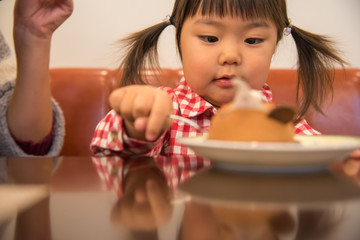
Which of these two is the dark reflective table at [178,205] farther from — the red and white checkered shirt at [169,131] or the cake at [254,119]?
the red and white checkered shirt at [169,131]

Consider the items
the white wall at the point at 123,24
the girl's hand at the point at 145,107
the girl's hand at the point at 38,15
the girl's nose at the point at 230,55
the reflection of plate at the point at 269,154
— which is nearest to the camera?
the reflection of plate at the point at 269,154

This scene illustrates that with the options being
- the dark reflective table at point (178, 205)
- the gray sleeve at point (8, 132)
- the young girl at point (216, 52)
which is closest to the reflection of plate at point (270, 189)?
the dark reflective table at point (178, 205)

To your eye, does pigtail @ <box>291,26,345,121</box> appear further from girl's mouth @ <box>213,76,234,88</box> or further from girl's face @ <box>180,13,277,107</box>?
girl's mouth @ <box>213,76,234,88</box>

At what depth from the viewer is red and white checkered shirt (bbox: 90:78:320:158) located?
729 mm

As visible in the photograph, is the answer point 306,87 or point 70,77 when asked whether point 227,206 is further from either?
point 70,77

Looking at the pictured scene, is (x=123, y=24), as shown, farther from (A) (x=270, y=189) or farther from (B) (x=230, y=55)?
(A) (x=270, y=189)

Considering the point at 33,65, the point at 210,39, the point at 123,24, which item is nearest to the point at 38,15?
the point at 33,65

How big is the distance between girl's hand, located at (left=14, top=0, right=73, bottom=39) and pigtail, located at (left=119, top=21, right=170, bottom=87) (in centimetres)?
41

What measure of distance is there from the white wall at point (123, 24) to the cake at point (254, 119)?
1.70 metres

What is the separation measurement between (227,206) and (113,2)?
78.6 inches

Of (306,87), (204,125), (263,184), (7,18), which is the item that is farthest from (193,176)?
(7,18)

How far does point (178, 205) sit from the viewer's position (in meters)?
0.33

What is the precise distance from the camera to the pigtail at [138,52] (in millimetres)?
1260

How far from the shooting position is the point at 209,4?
1.03 meters
